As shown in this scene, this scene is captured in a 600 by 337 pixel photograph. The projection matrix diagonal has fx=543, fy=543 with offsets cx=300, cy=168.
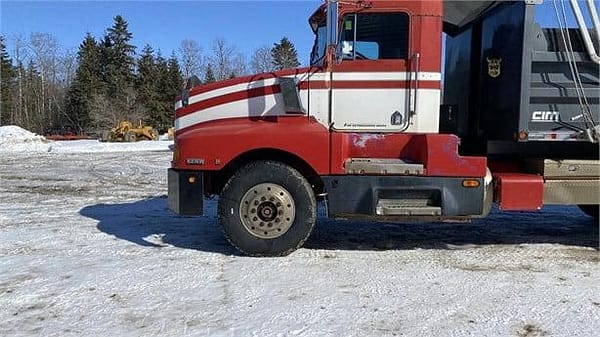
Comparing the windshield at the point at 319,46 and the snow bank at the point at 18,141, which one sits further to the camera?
the snow bank at the point at 18,141

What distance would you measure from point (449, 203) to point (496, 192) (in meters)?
0.63

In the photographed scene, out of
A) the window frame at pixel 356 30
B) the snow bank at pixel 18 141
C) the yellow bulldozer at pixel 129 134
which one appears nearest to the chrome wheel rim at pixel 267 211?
A: the window frame at pixel 356 30

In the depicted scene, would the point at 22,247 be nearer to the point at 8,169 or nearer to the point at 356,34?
the point at 356,34

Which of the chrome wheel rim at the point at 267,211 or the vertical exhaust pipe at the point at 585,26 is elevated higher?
the vertical exhaust pipe at the point at 585,26

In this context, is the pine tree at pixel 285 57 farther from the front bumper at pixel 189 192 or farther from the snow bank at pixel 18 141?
the snow bank at pixel 18 141

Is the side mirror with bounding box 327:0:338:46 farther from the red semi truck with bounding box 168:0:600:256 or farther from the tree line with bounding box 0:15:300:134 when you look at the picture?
the tree line with bounding box 0:15:300:134

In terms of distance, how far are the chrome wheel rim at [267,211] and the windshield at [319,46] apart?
4.98ft

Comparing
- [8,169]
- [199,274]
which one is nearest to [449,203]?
[199,274]

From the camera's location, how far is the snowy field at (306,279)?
409 centimetres

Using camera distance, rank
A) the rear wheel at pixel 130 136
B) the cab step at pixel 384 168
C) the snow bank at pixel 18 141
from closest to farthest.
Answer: the cab step at pixel 384 168
the snow bank at pixel 18 141
the rear wheel at pixel 130 136

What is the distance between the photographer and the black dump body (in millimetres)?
5879

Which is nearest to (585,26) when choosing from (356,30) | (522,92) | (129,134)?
(522,92)

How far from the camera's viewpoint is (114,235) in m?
7.14

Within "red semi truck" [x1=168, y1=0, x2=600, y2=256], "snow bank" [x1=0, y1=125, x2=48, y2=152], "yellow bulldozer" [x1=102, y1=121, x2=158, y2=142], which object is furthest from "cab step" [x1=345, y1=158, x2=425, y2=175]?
"yellow bulldozer" [x1=102, y1=121, x2=158, y2=142]
